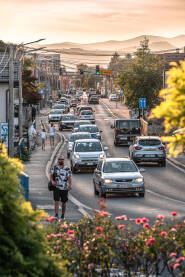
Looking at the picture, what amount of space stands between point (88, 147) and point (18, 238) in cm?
2774

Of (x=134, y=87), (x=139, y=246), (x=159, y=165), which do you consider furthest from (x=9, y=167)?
(x=134, y=87)

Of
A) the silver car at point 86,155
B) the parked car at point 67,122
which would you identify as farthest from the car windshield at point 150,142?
the parked car at point 67,122

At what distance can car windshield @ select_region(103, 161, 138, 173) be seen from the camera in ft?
82.3

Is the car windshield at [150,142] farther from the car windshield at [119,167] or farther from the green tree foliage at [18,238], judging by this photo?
the green tree foliage at [18,238]

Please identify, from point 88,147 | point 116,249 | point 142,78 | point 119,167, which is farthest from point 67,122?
point 116,249

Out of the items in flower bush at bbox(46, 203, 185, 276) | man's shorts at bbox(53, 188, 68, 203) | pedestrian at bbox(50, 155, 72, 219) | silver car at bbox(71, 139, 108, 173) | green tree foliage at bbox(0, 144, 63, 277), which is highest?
green tree foliage at bbox(0, 144, 63, 277)

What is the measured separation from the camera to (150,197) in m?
24.6

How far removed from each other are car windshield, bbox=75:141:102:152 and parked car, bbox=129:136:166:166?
2.93 meters

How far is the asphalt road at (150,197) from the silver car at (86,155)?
1.56ft

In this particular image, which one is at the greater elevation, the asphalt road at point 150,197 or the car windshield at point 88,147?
the car windshield at point 88,147

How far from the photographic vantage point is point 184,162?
39156mm

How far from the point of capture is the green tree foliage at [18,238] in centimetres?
714

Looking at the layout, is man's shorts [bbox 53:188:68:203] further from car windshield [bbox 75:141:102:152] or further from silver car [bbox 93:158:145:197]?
car windshield [bbox 75:141:102:152]

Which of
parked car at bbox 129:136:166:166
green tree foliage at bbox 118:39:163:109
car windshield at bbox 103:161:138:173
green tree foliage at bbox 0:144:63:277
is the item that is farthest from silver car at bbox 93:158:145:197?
green tree foliage at bbox 118:39:163:109
